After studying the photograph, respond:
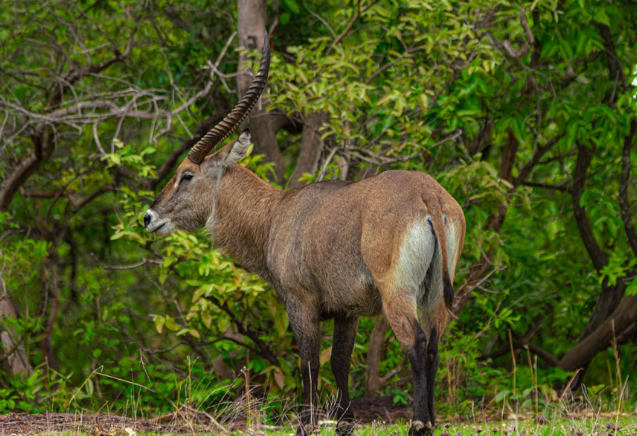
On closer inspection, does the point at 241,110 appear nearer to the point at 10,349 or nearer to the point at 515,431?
the point at 515,431

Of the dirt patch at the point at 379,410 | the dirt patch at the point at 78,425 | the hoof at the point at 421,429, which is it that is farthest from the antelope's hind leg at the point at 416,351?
the dirt patch at the point at 379,410

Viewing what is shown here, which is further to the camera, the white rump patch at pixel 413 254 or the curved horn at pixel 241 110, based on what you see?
the curved horn at pixel 241 110

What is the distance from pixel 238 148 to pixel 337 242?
157cm

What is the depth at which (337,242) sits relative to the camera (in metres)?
5.41

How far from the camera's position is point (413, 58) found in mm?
9023

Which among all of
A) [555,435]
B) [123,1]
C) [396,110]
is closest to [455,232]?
[555,435]

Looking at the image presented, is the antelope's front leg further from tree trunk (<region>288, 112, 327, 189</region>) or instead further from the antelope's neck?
tree trunk (<region>288, 112, 327, 189</region>)

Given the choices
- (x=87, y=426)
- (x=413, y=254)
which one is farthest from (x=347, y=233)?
(x=87, y=426)

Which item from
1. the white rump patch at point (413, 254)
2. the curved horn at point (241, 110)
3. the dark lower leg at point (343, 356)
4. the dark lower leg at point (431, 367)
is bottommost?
the dark lower leg at point (343, 356)

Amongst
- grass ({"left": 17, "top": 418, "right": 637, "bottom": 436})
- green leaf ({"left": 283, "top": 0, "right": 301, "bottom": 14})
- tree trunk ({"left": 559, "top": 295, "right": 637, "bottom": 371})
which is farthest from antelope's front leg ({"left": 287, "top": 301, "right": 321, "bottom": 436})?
green leaf ({"left": 283, "top": 0, "right": 301, "bottom": 14})

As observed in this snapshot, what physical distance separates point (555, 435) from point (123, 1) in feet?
25.7

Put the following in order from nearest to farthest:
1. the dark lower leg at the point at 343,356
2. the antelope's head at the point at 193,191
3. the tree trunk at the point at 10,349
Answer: the dark lower leg at the point at 343,356, the antelope's head at the point at 193,191, the tree trunk at the point at 10,349

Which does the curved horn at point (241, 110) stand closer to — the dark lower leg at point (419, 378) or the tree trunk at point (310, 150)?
the tree trunk at point (310, 150)

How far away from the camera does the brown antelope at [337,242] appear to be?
4879 millimetres
